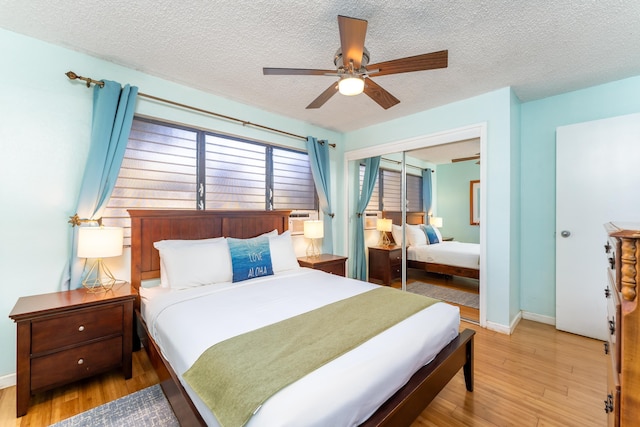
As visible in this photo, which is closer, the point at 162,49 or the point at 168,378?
the point at 168,378

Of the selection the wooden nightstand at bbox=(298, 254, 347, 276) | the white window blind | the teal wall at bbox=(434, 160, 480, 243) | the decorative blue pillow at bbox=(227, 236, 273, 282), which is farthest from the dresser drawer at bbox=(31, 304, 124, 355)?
the teal wall at bbox=(434, 160, 480, 243)

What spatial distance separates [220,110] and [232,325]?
2.47m

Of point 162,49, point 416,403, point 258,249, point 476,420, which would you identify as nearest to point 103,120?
point 162,49

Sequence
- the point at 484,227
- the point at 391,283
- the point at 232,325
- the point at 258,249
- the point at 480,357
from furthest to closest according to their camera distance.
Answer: the point at 391,283 → the point at 484,227 → the point at 258,249 → the point at 480,357 → the point at 232,325

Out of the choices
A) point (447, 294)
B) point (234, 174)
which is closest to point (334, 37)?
point (234, 174)

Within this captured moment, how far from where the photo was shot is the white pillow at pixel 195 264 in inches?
91.0

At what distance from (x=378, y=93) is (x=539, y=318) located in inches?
126

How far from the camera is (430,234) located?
3744mm

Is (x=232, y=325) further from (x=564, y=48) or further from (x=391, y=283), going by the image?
(x=564, y=48)

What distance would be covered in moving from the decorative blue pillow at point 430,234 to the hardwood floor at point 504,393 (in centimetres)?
147

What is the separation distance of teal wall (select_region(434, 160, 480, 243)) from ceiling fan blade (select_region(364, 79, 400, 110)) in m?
1.63

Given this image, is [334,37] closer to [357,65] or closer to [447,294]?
[357,65]

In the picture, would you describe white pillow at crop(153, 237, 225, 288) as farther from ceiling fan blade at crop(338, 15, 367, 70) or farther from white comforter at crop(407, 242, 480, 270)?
white comforter at crop(407, 242, 480, 270)

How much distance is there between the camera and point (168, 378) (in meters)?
1.61
